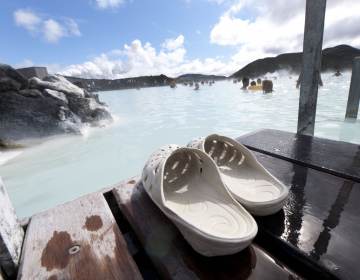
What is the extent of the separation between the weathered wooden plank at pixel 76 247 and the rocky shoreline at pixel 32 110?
16.2 ft

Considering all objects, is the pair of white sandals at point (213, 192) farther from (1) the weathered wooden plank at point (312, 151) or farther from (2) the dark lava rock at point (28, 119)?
(2) the dark lava rock at point (28, 119)

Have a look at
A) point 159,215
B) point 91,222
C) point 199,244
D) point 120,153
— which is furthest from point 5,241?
point 120,153

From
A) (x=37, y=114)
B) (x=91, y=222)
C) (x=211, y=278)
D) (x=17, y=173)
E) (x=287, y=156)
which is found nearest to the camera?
(x=211, y=278)

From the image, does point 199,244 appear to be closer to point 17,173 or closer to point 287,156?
point 287,156

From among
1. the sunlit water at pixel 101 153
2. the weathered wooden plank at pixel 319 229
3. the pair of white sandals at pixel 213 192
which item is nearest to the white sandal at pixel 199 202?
the pair of white sandals at pixel 213 192

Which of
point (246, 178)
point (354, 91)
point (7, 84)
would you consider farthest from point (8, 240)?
point (7, 84)

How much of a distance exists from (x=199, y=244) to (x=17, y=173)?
3.75 metres

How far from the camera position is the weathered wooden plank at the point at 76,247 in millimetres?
707

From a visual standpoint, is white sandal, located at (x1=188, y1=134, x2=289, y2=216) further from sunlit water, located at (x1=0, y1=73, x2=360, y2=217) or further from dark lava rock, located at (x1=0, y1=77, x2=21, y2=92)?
dark lava rock, located at (x1=0, y1=77, x2=21, y2=92)

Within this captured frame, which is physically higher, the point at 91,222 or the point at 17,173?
the point at 91,222

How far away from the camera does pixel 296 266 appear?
0.69 meters

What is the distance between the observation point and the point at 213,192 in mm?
915

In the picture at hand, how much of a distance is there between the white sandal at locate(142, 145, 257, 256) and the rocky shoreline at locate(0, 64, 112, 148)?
519cm

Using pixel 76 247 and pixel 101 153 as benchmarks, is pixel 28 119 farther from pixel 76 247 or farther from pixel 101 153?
pixel 76 247
